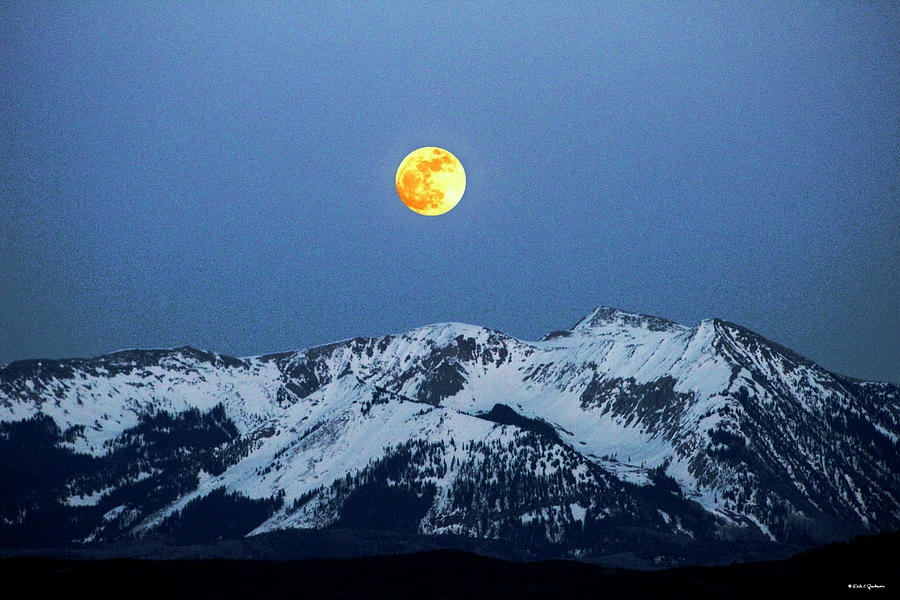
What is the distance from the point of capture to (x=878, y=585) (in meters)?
199

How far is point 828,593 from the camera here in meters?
200

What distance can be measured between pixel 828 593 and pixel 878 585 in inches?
334
